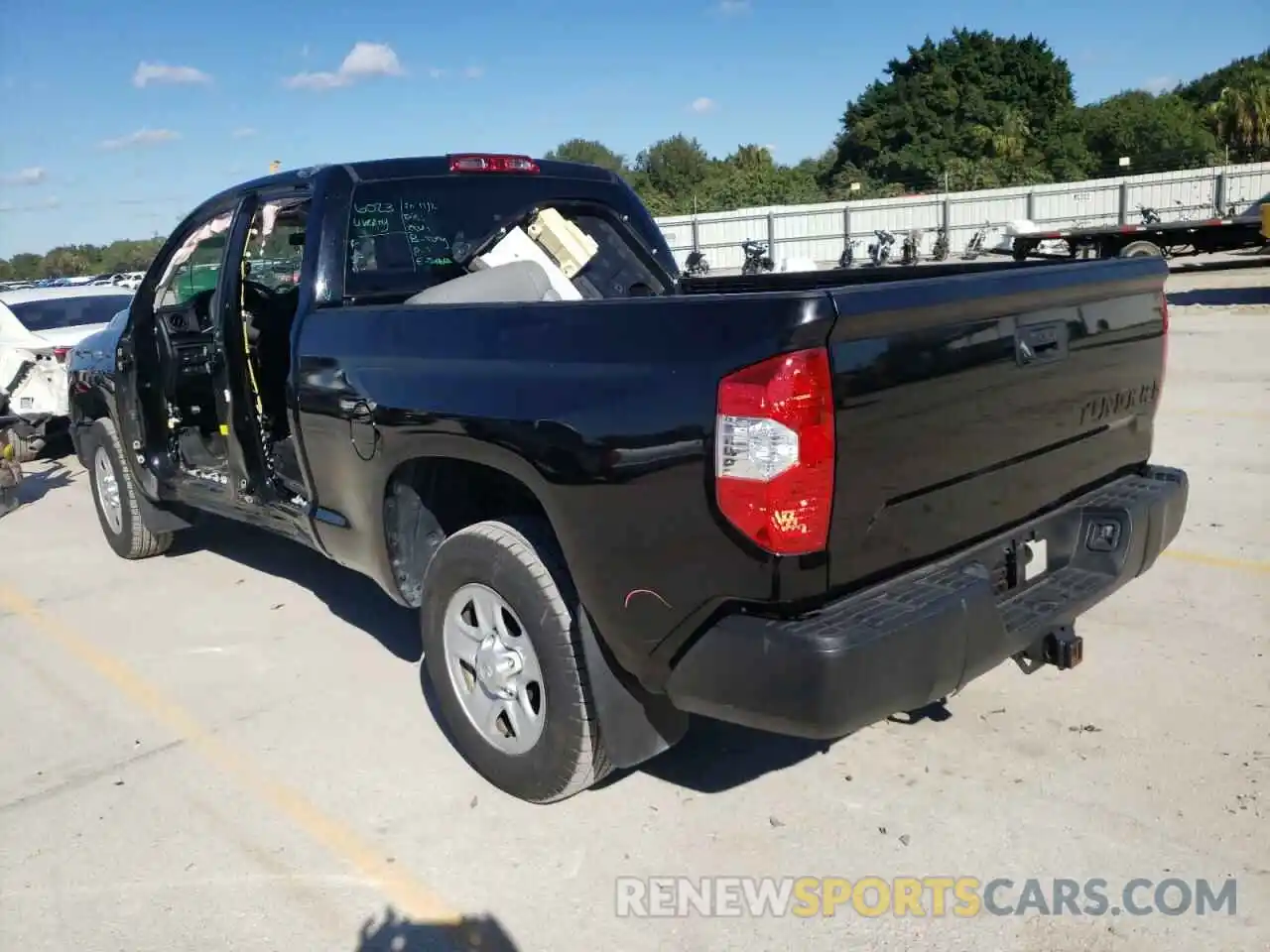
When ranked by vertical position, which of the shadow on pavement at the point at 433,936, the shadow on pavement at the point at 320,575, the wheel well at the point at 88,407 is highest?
the wheel well at the point at 88,407

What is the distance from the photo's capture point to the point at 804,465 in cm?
256

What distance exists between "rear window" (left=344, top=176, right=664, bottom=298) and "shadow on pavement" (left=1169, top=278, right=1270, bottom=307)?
16109 millimetres

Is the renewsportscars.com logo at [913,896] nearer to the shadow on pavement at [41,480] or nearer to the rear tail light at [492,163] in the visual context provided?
the rear tail light at [492,163]

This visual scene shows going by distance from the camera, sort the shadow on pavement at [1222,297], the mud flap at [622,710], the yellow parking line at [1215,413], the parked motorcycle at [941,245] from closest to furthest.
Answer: the mud flap at [622,710], the yellow parking line at [1215,413], the shadow on pavement at [1222,297], the parked motorcycle at [941,245]

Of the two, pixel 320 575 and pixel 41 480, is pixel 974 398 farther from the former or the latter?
pixel 41 480

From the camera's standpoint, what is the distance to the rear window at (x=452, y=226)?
4.31 metres

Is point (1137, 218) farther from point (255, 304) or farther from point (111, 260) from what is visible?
point (111, 260)

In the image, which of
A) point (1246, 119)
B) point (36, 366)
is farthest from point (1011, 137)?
point (36, 366)

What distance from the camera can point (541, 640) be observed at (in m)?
3.19

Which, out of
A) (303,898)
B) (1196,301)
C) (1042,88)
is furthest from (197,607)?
(1042,88)

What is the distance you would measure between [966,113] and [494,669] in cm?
6741

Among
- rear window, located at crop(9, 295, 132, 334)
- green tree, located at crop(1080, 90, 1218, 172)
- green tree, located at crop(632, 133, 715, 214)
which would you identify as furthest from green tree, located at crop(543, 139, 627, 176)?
rear window, located at crop(9, 295, 132, 334)

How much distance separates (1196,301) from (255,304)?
59.2 ft

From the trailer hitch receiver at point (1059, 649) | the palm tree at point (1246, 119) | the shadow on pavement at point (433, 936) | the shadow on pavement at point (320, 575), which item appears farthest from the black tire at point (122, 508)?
the palm tree at point (1246, 119)
